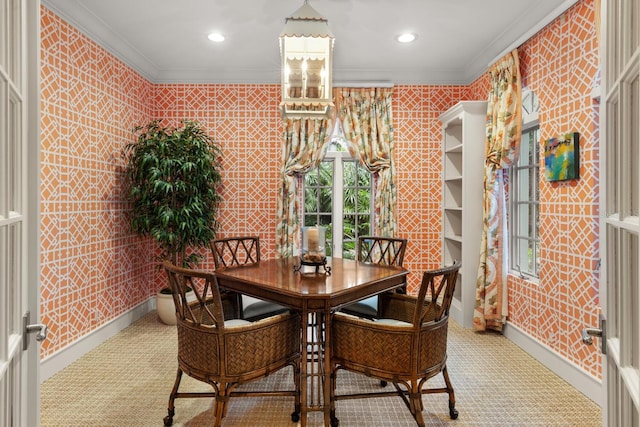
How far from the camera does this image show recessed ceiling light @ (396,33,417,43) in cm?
364

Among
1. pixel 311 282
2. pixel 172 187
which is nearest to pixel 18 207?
pixel 311 282

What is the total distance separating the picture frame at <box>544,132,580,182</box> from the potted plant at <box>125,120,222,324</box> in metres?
3.02

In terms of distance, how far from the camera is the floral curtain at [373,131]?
458 centimetres

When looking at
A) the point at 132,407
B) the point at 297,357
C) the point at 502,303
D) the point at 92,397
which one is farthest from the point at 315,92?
the point at 502,303

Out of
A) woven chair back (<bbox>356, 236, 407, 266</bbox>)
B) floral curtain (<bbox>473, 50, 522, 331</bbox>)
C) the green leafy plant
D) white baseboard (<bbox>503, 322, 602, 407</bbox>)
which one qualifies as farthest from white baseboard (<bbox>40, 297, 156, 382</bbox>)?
white baseboard (<bbox>503, 322, 602, 407</bbox>)

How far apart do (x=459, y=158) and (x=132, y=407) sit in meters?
3.86

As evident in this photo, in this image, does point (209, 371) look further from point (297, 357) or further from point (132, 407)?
point (132, 407)

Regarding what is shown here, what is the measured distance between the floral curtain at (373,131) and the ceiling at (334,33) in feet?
0.57

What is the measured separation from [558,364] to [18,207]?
132 inches

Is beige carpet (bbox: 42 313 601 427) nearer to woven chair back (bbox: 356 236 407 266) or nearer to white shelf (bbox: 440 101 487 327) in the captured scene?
white shelf (bbox: 440 101 487 327)

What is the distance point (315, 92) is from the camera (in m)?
2.38

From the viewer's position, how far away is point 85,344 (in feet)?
10.9

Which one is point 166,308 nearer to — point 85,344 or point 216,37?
point 85,344

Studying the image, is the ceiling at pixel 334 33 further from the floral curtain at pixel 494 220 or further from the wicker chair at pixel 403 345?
the wicker chair at pixel 403 345
